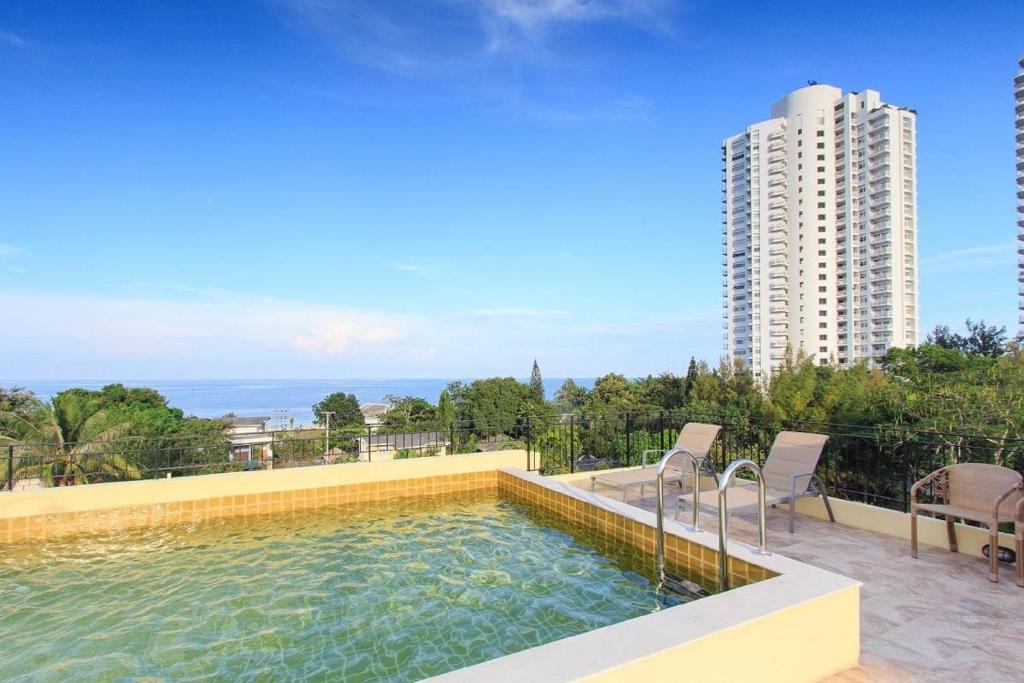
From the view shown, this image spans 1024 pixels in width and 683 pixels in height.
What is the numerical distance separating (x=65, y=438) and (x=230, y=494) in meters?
10.9

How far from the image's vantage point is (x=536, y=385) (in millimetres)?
52188

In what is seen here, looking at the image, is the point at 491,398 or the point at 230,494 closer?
the point at 230,494

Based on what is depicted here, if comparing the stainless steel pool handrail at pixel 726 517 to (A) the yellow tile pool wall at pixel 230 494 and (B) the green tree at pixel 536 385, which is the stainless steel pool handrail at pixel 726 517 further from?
(B) the green tree at pixel 536 385

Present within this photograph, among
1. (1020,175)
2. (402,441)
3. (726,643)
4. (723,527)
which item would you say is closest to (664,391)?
(402,441)

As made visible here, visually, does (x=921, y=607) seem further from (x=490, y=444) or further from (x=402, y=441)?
(x=490, y=444)

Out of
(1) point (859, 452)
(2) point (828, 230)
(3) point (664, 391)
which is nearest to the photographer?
(1) point (859, 452)

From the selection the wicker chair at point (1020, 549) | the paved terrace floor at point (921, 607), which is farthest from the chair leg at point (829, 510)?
the wicker chair at point (1020, 549)

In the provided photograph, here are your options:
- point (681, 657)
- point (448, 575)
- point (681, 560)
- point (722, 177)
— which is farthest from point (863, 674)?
point (722, 177)

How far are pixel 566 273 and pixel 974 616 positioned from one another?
20.0 meters

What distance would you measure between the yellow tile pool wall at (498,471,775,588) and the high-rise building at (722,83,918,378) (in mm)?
70928

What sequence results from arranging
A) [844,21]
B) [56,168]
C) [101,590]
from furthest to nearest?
[844,21] → [56,168] → [101,590]

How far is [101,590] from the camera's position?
4.41 metres

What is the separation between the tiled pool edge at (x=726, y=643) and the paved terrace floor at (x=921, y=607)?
4.9 inches

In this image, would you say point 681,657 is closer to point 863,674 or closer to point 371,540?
point 863,674
